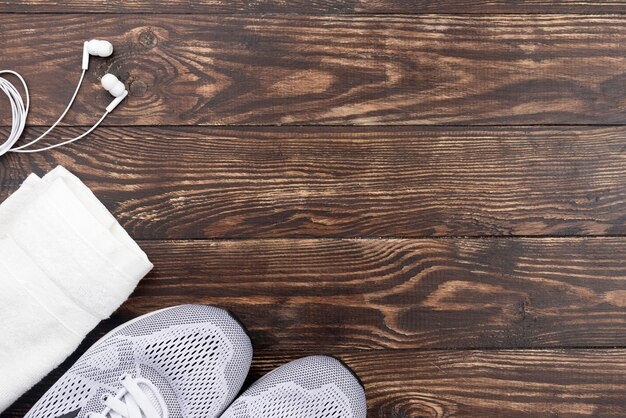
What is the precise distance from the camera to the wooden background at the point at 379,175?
0.74 m

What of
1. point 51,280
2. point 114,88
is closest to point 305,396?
point 51,280

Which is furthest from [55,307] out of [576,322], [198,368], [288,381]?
[576,322]

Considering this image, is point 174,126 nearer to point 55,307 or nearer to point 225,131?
point 225,131

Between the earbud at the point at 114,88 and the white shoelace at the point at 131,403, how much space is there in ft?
1.21

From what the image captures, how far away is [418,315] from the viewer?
0.75 m

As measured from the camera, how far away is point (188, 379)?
2.33ft

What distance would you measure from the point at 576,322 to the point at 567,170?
0.21 m

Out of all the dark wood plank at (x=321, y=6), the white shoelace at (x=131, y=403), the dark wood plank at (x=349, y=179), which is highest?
the dark wood plank at (x=321, y=6)

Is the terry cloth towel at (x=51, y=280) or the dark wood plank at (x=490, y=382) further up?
the terry cloth towel at (x=51, y=280)

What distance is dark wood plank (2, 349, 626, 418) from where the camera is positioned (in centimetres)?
74

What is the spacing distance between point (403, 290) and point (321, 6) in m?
0.41

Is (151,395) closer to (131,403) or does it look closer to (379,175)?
(131,403)

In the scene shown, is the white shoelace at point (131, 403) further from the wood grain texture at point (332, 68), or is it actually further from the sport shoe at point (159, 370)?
the wood grain texture at point (332, 68)

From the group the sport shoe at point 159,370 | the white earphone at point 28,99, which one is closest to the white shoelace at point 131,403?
the sport shoe at point 159,370
